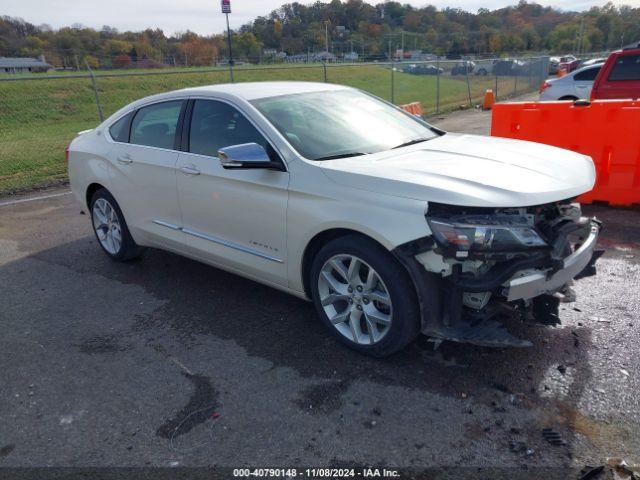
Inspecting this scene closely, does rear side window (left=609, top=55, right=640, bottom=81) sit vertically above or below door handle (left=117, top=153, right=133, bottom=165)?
above

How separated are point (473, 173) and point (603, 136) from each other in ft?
13.6

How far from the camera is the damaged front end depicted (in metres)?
2.91

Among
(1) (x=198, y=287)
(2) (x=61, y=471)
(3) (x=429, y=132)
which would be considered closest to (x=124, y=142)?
(1) (x=198, y=287)

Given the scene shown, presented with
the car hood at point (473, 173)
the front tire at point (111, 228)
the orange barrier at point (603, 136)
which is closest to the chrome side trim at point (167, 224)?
the front tire at point (111, 228)

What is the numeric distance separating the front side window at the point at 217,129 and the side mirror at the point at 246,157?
0.20 m

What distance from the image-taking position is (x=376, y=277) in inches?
129

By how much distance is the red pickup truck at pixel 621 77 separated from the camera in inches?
401

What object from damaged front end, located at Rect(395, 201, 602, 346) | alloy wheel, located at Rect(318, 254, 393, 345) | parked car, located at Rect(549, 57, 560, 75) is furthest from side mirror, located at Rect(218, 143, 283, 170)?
parked car, located at Rect(549, 57, 560, 75)

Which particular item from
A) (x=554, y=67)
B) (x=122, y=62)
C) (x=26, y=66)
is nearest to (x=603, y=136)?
(x=122, y=62)

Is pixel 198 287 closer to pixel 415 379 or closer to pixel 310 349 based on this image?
pixel 310 349

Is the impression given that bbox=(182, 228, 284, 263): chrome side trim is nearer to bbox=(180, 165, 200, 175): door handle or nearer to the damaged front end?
bbox=(180, 165, 200, 175): door handle

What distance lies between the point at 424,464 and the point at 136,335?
7.76 ft

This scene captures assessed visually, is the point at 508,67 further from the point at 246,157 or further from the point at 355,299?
the point at 355,299

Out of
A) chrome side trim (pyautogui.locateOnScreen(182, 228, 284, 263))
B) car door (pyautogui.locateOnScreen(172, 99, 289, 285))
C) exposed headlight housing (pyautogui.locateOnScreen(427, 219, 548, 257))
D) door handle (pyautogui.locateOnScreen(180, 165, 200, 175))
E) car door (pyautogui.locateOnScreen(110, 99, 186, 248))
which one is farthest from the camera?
car door (pyautogui.locateOnScreen(110, 99, 186, 248))
